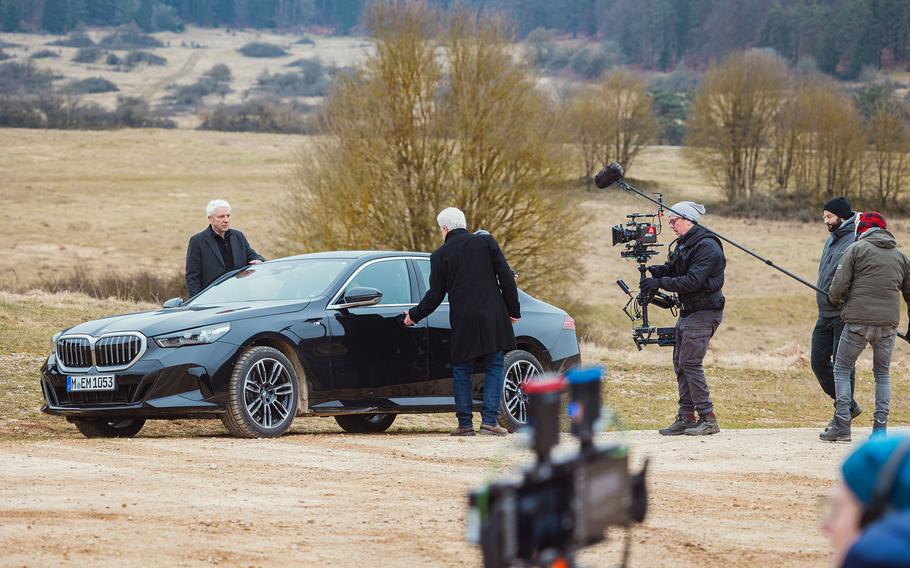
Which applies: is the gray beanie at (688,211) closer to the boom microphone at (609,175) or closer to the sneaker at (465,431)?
the boom microphone at (609,175)

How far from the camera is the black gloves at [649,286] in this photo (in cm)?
→ 1109

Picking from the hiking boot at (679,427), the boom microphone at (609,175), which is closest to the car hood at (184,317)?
the boom microphone at (609,175)

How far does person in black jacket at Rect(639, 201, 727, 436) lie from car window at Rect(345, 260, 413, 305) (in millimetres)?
2110

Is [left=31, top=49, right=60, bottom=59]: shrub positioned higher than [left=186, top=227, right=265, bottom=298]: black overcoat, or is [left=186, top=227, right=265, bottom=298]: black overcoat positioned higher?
[left=186, top=227, right=265, bottom=298]: black overcoat

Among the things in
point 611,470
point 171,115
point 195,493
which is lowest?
point 171,115

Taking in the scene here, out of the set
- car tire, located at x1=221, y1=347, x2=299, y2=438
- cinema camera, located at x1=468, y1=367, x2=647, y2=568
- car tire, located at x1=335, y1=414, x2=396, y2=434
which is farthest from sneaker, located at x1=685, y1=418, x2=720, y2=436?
cinema camera, located at x1=468, y1=367, x2=647, y2=568

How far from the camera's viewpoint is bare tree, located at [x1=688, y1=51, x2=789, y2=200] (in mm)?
77500

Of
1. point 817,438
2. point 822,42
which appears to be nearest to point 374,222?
point 817,438

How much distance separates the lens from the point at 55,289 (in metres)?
28.8

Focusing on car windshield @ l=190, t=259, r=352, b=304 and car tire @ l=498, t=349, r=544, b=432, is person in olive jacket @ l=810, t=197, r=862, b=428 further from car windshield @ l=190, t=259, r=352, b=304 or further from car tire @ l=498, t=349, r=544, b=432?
car windshield @ l=190, t=259, r=352, b=304

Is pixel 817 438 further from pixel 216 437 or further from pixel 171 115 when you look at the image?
pixel 171 115

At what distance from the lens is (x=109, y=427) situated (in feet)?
36.9

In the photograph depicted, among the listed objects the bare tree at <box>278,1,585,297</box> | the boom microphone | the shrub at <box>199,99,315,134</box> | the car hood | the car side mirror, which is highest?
the boom microphone

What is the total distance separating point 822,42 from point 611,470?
597ft
